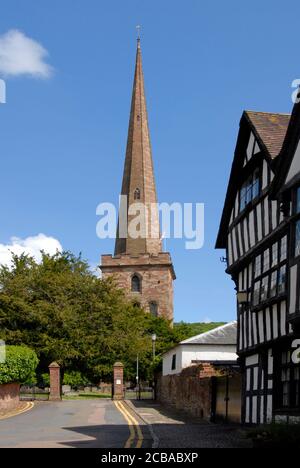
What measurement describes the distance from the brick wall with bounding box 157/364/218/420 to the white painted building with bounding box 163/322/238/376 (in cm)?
110

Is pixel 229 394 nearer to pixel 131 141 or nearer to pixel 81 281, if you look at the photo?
pixel 81 281

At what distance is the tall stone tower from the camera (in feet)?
273

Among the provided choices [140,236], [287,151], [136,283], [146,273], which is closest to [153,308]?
[136,283]

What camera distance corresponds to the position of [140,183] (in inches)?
3445

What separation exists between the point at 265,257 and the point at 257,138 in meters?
3.29

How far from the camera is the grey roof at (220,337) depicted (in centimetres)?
3366

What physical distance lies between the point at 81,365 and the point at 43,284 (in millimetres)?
6870

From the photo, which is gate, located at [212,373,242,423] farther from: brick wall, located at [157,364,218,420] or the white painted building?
the white painted building

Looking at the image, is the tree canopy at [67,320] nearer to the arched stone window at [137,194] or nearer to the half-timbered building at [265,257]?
the arched stone window at [137,194]

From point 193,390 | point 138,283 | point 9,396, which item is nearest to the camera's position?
point 193,390

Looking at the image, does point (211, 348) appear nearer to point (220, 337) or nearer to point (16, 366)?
point (220, 337)

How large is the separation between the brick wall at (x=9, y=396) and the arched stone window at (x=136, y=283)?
5214cm

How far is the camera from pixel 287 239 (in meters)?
16.4
